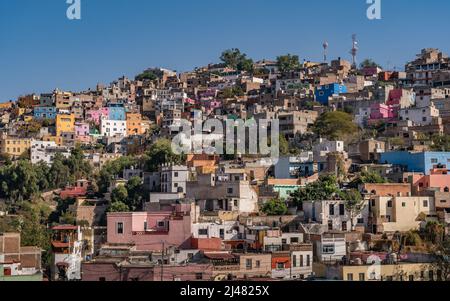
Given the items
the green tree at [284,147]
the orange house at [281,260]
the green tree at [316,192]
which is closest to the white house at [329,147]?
the green tree at [284,147]

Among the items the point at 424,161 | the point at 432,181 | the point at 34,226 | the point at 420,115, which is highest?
the point at 420,115

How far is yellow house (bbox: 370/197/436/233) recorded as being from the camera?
42.9 ft

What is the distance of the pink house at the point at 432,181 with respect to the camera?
14.7m

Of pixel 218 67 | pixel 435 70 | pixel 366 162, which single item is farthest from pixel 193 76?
pixel 366 162

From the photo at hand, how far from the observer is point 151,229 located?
40.4 ft

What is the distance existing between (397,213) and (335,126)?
24.1 feet

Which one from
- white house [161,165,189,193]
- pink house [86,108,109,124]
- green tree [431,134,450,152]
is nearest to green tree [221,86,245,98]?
pink house [86,108,109,124]

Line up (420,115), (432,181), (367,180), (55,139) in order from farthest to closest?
(55,139) → (420,115) → (367,180) → (432,181)

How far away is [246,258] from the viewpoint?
9844 millimetres

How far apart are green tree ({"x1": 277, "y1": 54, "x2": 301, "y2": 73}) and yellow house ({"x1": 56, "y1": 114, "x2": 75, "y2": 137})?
937 centimetres

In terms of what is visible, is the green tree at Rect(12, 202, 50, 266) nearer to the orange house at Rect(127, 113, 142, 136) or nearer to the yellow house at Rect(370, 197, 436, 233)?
the yellow house at Rect(370, 197, 436, 233)

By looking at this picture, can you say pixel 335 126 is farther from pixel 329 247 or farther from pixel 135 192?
pixel 329 247

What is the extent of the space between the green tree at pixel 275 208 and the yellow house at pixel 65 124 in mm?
12829

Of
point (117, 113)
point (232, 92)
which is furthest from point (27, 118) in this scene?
point (232, 92)
